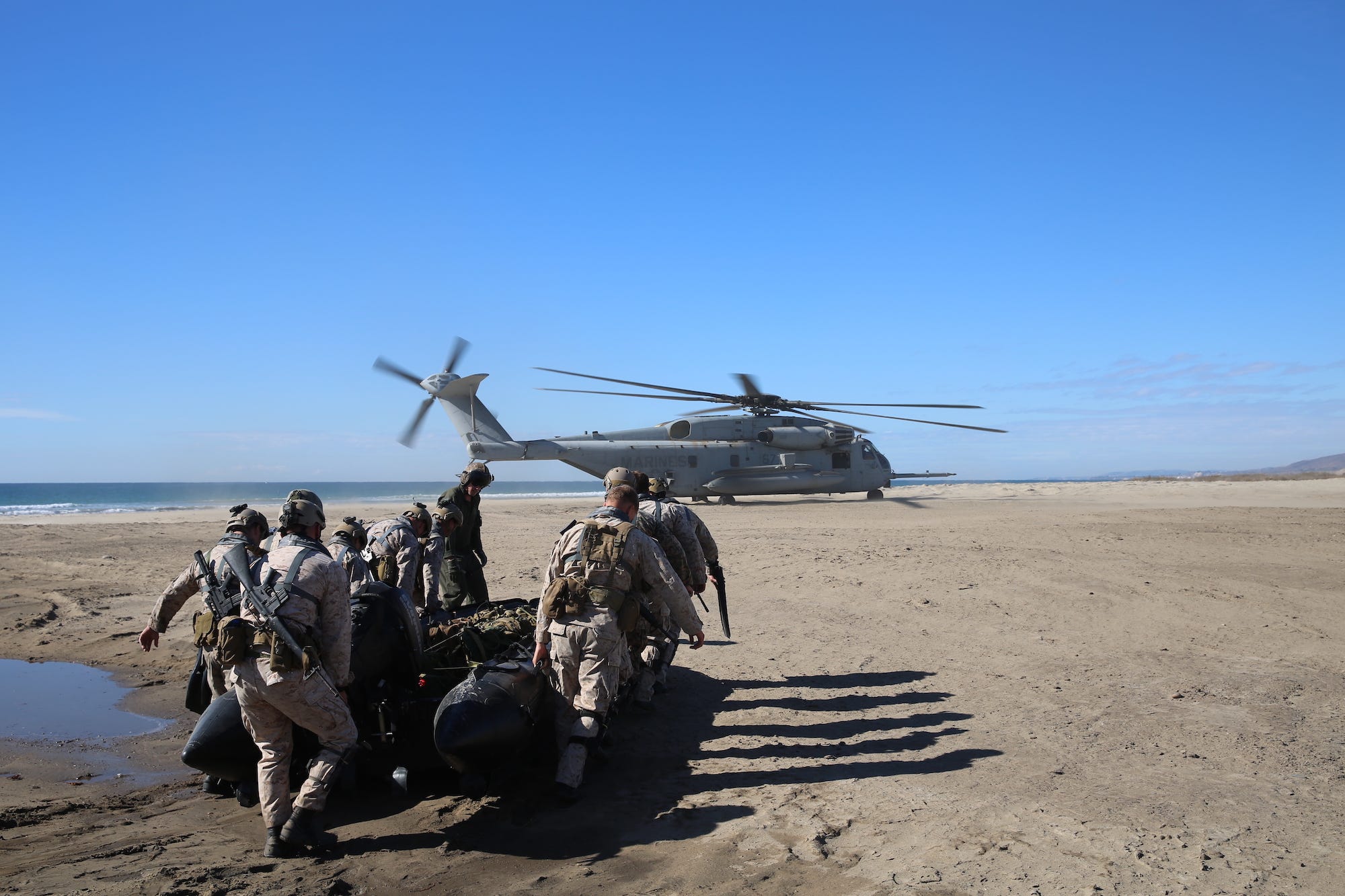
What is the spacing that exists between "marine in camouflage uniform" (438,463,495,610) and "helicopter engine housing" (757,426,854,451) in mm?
18420

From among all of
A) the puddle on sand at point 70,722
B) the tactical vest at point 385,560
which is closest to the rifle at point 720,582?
the tactical vest at point 385,560

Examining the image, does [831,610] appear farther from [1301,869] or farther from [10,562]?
[10,562]

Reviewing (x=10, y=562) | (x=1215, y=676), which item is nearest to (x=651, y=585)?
(x=1215, y=676)

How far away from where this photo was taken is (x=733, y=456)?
84.3 ft

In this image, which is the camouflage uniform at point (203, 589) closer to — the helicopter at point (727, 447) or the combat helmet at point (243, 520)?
the combat helmet at point (243, 520)

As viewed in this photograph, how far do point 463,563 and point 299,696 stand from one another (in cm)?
377

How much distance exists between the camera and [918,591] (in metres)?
10.6

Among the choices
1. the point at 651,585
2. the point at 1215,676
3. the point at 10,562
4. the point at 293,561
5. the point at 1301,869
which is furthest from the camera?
the point at 10,562

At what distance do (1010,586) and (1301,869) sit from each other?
758 cm

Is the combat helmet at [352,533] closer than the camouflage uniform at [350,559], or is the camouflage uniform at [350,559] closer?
the camouflage uniform at [350,559]

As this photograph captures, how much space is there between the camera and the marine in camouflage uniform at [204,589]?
4.16m

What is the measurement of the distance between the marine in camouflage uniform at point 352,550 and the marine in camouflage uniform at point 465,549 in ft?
6.18

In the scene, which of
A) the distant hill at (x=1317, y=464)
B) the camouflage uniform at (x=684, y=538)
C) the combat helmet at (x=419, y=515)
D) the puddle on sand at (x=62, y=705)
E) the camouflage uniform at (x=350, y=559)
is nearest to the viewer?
the camouflage uniform at (x=350, y=559)

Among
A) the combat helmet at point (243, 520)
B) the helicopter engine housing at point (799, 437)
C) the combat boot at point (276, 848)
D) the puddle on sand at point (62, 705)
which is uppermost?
the helicopter engine housing at point (799, 437)
